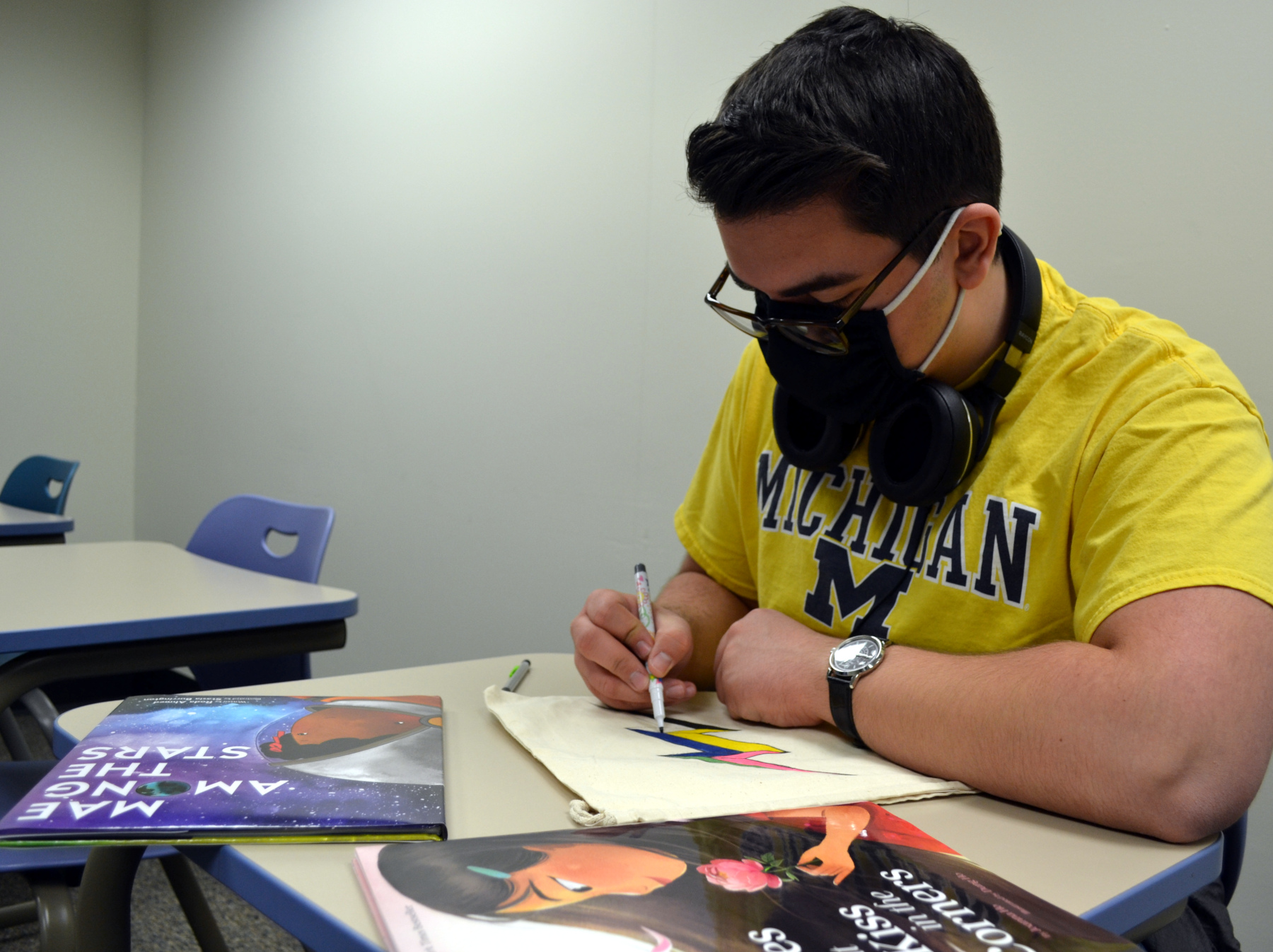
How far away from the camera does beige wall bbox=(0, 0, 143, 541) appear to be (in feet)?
14.5

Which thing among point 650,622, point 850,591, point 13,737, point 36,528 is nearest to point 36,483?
point 36,528

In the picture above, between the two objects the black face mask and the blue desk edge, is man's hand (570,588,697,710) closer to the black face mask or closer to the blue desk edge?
the black face mask

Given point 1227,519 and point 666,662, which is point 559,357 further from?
point 1227,519

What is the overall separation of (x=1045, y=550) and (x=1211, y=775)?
271 millimetres

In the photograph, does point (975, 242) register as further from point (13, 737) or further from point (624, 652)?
point (13, 737)

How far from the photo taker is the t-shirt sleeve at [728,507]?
1277 millimetres

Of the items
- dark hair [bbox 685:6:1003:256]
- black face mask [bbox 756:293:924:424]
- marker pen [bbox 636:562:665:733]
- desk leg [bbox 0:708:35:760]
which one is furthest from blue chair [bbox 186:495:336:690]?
dark hair [bbox 685:6:1003:256]

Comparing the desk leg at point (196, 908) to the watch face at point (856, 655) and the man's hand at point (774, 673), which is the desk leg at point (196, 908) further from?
the watch face at point (856, 655)

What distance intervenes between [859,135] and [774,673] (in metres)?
0.51

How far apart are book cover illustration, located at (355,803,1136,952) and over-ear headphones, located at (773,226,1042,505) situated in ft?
1.36

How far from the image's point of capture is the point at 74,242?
15.1 ft

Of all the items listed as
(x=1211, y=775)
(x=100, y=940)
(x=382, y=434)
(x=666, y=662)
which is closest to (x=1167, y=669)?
(x=1211, y=775)

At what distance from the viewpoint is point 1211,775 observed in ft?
2.21

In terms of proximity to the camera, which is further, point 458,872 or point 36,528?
point 36,528
